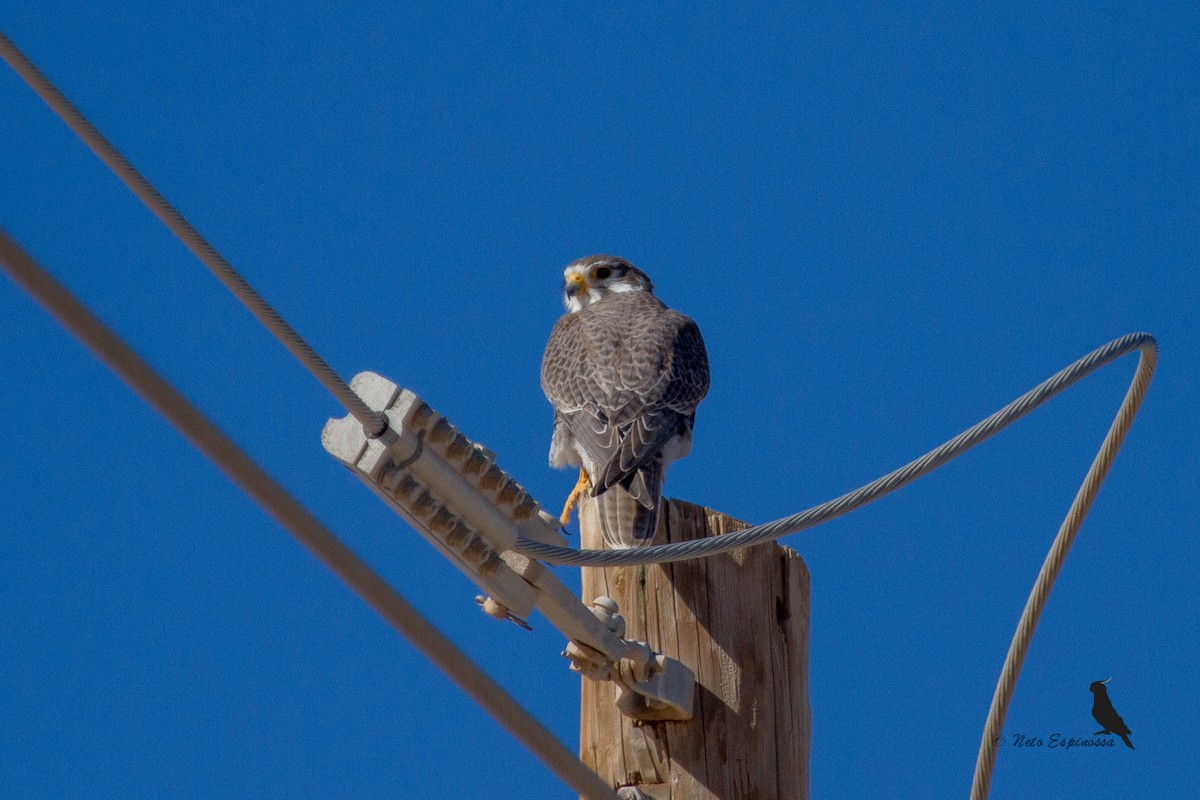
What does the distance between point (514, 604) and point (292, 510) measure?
5.31ft

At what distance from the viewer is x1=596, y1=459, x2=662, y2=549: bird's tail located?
18.3 feet

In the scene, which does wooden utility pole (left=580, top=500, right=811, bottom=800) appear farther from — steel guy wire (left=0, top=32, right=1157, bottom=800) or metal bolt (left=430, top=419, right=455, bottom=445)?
metal bolt (left=430, top=419, right=455, bottom=445)

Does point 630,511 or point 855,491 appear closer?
point 855,491

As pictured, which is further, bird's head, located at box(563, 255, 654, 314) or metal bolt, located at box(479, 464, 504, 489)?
bird's head, located at box(563, 255, 654, 314)

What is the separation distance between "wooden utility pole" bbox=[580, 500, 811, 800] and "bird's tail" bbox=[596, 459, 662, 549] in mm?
631

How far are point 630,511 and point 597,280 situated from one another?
3.50m

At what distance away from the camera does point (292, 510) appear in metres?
2.65

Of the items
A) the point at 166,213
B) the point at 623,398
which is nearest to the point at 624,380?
the point at 623,398

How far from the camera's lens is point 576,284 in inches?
357

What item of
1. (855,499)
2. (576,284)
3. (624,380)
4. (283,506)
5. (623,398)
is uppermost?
(576,284)

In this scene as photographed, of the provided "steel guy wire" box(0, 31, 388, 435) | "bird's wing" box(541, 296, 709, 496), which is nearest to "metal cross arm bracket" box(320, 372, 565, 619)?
"steel guy wire" box(0, 31, 388, 435)

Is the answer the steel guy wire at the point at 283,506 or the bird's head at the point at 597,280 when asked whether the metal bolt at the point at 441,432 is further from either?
the bird's head at the point at 597,280

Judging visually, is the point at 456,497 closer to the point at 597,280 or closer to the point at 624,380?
the point at 624,380

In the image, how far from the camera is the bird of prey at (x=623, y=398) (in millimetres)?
5941
